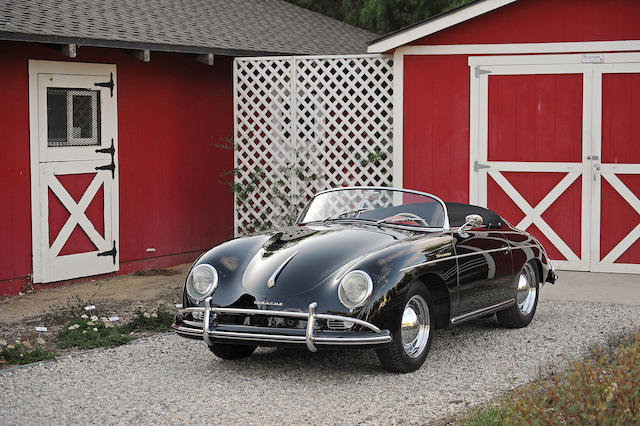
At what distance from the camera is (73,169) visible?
440 inches

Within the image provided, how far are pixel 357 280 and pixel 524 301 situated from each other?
2446 mm

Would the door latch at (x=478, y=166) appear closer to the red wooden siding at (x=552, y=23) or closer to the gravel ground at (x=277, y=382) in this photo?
the red wooden siding at (x=552, y=23)

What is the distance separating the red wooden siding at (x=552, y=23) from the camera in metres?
11.2

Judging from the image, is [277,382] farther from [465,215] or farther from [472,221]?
[465,215]

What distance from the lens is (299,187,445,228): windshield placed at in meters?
7.68

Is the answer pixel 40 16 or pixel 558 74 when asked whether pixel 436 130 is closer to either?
pixel 558 74

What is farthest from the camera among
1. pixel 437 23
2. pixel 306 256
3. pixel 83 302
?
pixel 437 23

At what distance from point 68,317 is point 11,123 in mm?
2560

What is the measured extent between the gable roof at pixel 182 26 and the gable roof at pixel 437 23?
2.01 metres

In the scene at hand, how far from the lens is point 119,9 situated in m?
12.3

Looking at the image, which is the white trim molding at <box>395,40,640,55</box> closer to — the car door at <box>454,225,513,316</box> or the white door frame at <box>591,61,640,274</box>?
the white door frame at <box>591,61,640,274</box>

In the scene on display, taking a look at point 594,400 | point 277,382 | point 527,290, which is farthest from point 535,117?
point 594,400

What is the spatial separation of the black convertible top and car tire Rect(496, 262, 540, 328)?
45cm

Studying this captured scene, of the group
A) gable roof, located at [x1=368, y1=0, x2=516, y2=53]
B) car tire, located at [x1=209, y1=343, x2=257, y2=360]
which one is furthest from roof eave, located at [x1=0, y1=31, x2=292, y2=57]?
car tire, located at [x1=209, y1=343, x2=257, y2=360]
